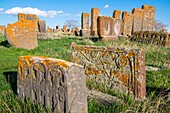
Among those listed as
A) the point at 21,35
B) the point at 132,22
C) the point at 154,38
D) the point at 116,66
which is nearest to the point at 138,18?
the point at 132,22

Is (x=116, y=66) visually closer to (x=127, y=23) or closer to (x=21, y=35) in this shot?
(x=21, y=35)

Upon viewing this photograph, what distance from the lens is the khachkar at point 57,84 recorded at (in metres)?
2.21

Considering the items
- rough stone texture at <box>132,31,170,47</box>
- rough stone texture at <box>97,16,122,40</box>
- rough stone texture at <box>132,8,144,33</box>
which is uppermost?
rough stone texture at <box>132,8,144,33</box>

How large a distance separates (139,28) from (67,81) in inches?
596

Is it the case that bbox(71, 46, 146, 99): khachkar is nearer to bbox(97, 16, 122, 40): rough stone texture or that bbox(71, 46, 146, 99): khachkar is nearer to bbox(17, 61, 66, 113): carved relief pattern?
bbox(17, 61, 66, 113): carved relief pattern

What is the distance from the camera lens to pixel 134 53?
3189 millimetres

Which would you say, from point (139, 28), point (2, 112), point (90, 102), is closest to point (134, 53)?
point (90, 102)

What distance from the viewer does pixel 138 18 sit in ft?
52.4

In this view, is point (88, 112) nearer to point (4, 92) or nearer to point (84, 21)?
point (4, 92)

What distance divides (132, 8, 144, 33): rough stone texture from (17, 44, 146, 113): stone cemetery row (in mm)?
12835

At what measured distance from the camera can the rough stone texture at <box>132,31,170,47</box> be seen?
10941 millimetres

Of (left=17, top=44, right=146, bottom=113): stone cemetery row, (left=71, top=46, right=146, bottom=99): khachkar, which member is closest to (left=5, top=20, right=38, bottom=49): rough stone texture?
(left=71, top=46, right=146, bottom=99): khachkar

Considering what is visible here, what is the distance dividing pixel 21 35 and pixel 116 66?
7.09 metres

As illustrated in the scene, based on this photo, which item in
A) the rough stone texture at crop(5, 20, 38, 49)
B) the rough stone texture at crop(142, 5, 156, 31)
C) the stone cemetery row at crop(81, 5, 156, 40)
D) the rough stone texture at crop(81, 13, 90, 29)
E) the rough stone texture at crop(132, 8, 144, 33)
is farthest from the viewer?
the rough stone texture at crop(81, 13, 90, 29)
